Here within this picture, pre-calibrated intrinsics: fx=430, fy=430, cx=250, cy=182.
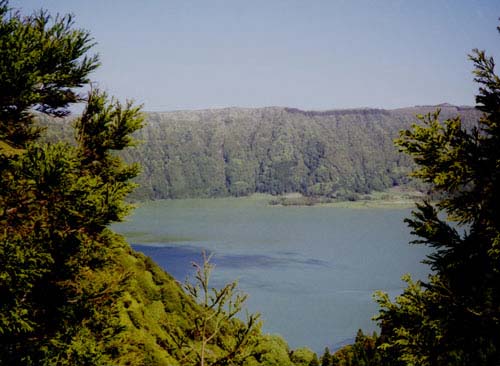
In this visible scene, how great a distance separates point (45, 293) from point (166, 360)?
1899 centimetres

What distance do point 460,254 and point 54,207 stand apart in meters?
8.48

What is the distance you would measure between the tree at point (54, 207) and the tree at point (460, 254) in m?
7.25

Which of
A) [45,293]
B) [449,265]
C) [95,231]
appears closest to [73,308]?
[45,293]

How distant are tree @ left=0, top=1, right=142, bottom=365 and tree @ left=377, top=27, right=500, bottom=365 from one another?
7247 mm

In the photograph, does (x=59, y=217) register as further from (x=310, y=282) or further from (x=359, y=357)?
(x=310, y=282)

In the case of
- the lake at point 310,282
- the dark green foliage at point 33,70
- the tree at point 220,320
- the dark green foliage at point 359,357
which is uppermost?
the dark green foliage at point 33,70

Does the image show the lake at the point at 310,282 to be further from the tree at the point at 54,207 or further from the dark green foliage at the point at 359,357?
the tree at the point at 54,207

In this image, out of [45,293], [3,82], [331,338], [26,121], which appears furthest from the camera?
[331,338]

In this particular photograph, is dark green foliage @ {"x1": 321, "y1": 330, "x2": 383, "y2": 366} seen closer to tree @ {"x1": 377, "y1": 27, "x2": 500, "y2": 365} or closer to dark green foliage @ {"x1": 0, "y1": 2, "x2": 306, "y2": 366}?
dark green foliage @ {"x1": 0, "y1": 2, "x2": 306, "y2": 366}

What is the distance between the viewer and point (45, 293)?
428 inches

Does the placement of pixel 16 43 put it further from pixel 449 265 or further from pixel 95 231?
pixel 449 265

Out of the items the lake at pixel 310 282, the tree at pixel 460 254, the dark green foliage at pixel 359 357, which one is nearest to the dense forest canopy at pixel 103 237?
the tree at pixel 460 254

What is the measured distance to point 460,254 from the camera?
27.6 ft

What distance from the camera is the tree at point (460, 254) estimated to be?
786 centimetres
